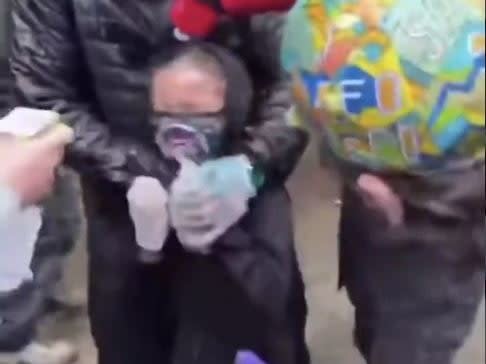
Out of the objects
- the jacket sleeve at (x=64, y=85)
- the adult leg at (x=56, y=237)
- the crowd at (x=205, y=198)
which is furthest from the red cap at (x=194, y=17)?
the adult leg at (x=56, y=237)

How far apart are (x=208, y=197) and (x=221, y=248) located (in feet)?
0.26

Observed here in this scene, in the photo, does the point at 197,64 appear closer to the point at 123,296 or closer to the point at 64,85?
the point at 64,85

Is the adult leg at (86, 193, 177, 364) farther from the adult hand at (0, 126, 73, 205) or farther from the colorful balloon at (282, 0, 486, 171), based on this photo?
the colorful balloon at (282, 0, 486, 171)

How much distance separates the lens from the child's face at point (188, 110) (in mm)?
780

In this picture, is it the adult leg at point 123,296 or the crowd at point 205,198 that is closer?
the crowd at point 205,198

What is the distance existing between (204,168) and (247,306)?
147mm

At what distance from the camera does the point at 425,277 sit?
2.52 ft

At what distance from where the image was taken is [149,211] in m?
0.81

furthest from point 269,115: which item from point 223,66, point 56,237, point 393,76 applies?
point 56,237

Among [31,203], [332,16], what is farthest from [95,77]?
[332,16]

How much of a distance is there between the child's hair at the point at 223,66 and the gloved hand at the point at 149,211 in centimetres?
7

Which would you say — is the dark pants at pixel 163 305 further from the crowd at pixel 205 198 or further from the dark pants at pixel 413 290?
the dark pants at pixel 413 290

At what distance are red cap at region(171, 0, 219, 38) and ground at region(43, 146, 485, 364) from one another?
137mm

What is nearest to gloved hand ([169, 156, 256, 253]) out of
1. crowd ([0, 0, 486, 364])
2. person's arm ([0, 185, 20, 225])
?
crowd ([0, 0, 486, 364])
